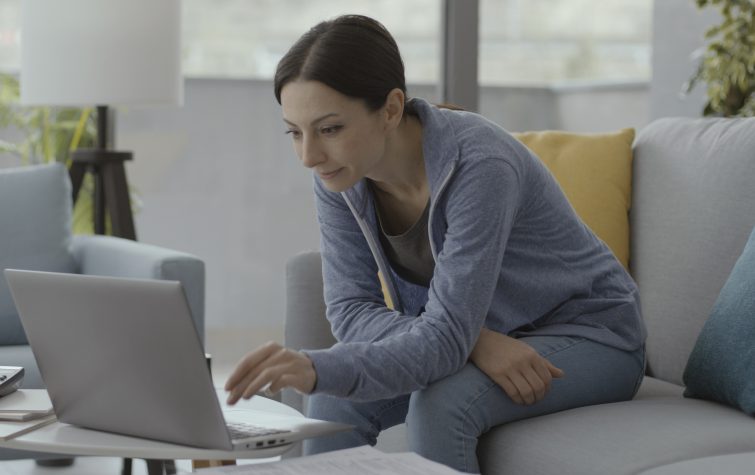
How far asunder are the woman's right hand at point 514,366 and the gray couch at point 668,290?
60 millimetres

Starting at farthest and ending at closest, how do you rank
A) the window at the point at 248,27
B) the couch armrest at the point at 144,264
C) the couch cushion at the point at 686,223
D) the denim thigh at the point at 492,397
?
1. the window at the point at 248,27
2. the couch armrest at the point at 144,264
3. the couch cushion at the point at 686,223
4. the denim thigh at the point at 492,397

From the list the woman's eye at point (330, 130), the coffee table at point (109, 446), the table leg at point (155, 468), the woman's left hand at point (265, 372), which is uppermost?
the woman's eye at point (330, 130)

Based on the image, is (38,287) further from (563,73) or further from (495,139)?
(563,73)

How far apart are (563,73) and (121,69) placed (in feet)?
5.59

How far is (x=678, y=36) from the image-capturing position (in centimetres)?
396

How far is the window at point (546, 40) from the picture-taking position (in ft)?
12.9

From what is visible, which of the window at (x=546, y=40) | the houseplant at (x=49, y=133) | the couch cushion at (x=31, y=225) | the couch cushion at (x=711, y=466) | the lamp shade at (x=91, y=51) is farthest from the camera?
the window at (x=546, y=40)

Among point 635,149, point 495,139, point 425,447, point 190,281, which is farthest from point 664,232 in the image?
point 190,281

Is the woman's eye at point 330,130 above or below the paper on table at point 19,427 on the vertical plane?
above

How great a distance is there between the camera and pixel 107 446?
125 cm

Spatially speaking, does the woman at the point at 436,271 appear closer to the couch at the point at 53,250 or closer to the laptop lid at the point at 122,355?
the laptop lid at the point at 122,355

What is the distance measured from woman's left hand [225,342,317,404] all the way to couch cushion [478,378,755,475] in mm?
425

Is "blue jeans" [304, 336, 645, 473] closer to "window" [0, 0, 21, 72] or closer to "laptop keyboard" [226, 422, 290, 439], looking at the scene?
"laptop keyboard" [226, 422, 290, 439]

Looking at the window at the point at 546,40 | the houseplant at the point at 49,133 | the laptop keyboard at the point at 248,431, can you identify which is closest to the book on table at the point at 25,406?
the laptop keyboard at the point at 248,431
